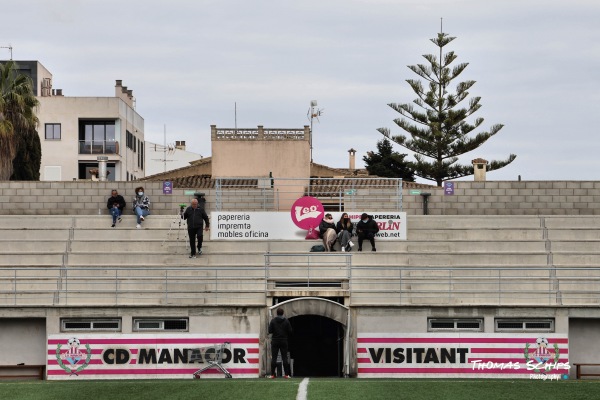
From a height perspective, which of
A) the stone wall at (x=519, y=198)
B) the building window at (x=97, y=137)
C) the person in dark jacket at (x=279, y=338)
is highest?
the building window at (x=97, y=137)

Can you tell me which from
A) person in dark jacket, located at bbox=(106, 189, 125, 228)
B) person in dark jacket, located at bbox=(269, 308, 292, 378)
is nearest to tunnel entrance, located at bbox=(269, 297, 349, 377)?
person in dark jacket, located at bbox=(269, 308, 292, 378)

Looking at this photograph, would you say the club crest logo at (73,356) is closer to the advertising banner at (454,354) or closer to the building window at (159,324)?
the building window at (159,324)

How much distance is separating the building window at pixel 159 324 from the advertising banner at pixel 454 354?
461 centimetres

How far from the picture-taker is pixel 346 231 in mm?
38000

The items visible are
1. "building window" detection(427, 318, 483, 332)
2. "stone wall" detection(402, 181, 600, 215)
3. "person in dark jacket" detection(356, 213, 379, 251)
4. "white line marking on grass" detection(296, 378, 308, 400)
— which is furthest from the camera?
"stone wall" detection(402, 181, 600, 215)

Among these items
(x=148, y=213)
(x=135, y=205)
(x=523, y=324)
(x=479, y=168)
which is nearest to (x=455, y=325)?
(x=523, y=324)

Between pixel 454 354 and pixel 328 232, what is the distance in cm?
724

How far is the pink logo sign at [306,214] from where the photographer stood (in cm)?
3944

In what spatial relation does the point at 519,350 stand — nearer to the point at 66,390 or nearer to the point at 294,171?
the point at 66,390

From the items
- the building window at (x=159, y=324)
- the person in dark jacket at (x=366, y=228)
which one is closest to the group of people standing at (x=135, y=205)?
the person in dark jacket at (x=366, y=228)

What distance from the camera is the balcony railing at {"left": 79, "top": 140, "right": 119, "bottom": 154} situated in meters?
72.0

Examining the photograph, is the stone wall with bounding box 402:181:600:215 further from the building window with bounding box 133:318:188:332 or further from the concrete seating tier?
the building window with bounding box 133:318:188:332

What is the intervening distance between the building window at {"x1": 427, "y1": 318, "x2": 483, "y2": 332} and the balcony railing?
41.8m

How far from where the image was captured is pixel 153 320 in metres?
32.9
